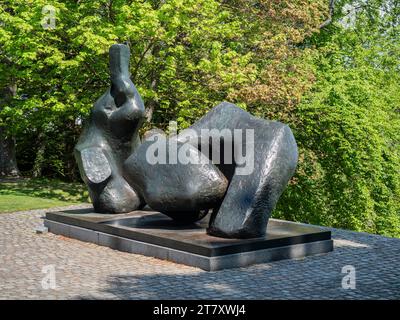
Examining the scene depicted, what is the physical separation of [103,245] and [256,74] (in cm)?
1025

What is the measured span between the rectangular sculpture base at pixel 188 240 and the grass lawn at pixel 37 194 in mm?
4938

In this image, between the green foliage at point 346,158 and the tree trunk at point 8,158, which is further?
the tree trunk at point 8,158

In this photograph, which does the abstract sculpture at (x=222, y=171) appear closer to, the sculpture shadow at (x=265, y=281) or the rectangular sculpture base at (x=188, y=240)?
the rectangular sculpture base at (x=188, y=240)

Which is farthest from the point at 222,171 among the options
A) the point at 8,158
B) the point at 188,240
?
the point at 8,158

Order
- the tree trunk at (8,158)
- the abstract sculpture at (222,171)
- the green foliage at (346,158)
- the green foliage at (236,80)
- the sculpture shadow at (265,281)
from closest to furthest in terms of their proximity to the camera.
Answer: the sculpture shadow at (265,281) < the abstract sculpture at (222,171) < the green foliage at (236,80) < the green foliage at (346,158) < the tree trunk at (8,158)

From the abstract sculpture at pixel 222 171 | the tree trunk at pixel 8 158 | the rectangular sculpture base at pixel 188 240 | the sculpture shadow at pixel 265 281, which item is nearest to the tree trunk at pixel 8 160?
the tree trunk at pixel 8 158

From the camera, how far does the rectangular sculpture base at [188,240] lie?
9.50 m

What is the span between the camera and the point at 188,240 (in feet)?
32.2

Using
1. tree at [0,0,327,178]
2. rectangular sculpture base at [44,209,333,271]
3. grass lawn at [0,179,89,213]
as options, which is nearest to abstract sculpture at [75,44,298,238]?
rectangular sculpture base at [44,209,333,271]

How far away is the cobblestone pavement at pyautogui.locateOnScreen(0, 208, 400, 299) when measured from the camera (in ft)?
25.9

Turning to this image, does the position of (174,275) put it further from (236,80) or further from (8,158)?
(8,158)

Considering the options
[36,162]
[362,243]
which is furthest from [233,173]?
[36,162]

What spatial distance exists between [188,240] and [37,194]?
11.4 m

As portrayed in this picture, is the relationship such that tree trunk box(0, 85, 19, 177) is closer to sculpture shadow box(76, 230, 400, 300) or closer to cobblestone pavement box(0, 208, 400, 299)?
cobblestone pavement box(0, 208, 400, 299)
